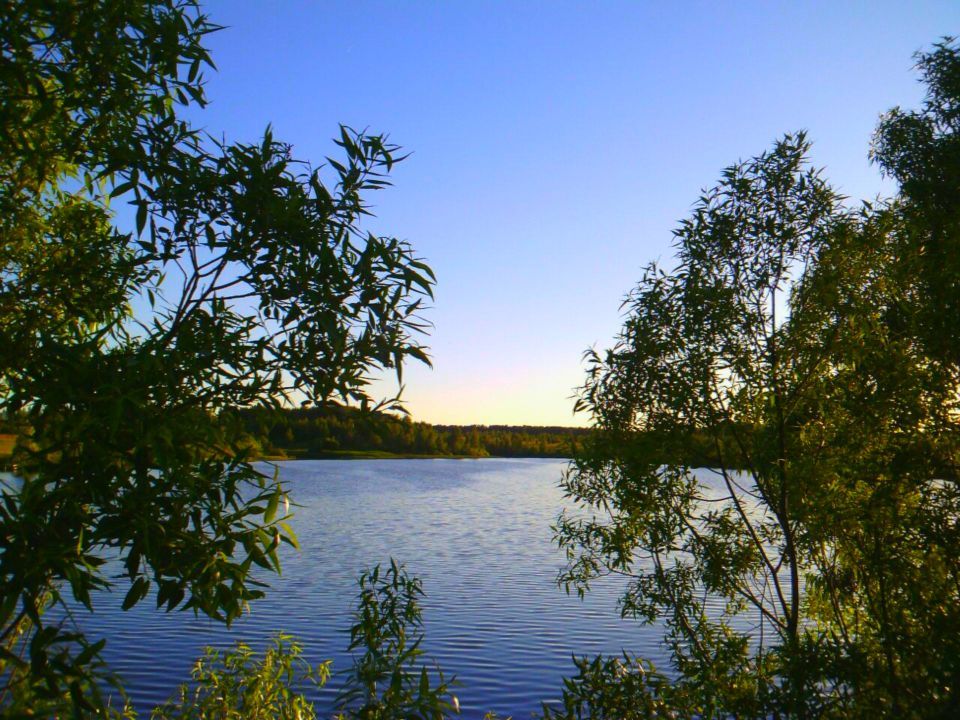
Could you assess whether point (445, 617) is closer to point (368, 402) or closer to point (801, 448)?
point (801, 448)

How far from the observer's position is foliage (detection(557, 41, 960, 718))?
7.15m

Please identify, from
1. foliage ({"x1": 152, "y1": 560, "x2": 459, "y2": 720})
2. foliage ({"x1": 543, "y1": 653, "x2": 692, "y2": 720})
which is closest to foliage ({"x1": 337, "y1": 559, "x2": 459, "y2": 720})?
foliage ({"x1": 152, "y1": 560, "x2": 459, "y2": 720})

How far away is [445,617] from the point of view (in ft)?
67.2

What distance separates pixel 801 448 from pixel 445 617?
14.1 metres

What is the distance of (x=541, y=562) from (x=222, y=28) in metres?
26.3

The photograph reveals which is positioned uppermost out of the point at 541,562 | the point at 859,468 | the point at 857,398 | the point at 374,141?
the point at 374,141

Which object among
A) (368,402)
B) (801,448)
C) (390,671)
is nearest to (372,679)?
(390,671)

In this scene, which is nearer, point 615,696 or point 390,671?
point 390,671

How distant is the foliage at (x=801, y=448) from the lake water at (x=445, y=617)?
3.26 metres

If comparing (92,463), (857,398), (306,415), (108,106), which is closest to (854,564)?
(857,398)

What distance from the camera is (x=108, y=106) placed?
15.7 feet

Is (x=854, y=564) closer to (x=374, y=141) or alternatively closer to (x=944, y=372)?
(x=944, y=372)

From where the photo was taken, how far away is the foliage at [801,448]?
282 inches

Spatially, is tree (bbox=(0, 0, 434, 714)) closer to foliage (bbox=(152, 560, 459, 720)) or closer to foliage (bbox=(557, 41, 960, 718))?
foliage (bbox=(152, 560, 459, 720))
